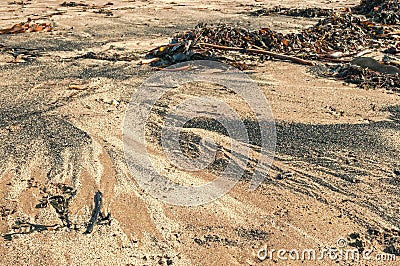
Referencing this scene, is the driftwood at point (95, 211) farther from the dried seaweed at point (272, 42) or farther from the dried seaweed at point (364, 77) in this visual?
the dried seaweed at point (364, 77)

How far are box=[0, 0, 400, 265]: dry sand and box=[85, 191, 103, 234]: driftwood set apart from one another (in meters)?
0.04

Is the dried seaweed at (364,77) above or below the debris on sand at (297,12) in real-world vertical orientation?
below

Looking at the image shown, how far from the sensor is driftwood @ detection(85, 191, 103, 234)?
2.90m

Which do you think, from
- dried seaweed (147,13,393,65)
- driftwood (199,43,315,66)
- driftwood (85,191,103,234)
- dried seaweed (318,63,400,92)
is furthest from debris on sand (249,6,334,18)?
driftwood (85,191,103,234)

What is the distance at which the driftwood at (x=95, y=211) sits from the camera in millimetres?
2898

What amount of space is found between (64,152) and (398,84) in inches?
178

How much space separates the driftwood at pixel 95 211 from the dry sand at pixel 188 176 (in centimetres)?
4

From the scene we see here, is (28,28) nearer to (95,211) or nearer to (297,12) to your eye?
(297,12)

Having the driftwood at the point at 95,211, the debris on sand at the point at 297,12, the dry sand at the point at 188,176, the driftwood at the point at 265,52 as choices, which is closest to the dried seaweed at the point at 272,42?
the driftwood at the point at 265,52

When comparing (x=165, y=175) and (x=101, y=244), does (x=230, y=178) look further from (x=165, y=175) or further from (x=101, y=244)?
(x=101, y=244)

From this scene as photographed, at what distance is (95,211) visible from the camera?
10.1 ft

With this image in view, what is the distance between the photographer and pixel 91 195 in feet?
10.7

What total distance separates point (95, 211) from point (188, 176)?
33.4 inches

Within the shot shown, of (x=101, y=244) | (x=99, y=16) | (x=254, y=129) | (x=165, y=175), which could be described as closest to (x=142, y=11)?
(x=99, y=16)
